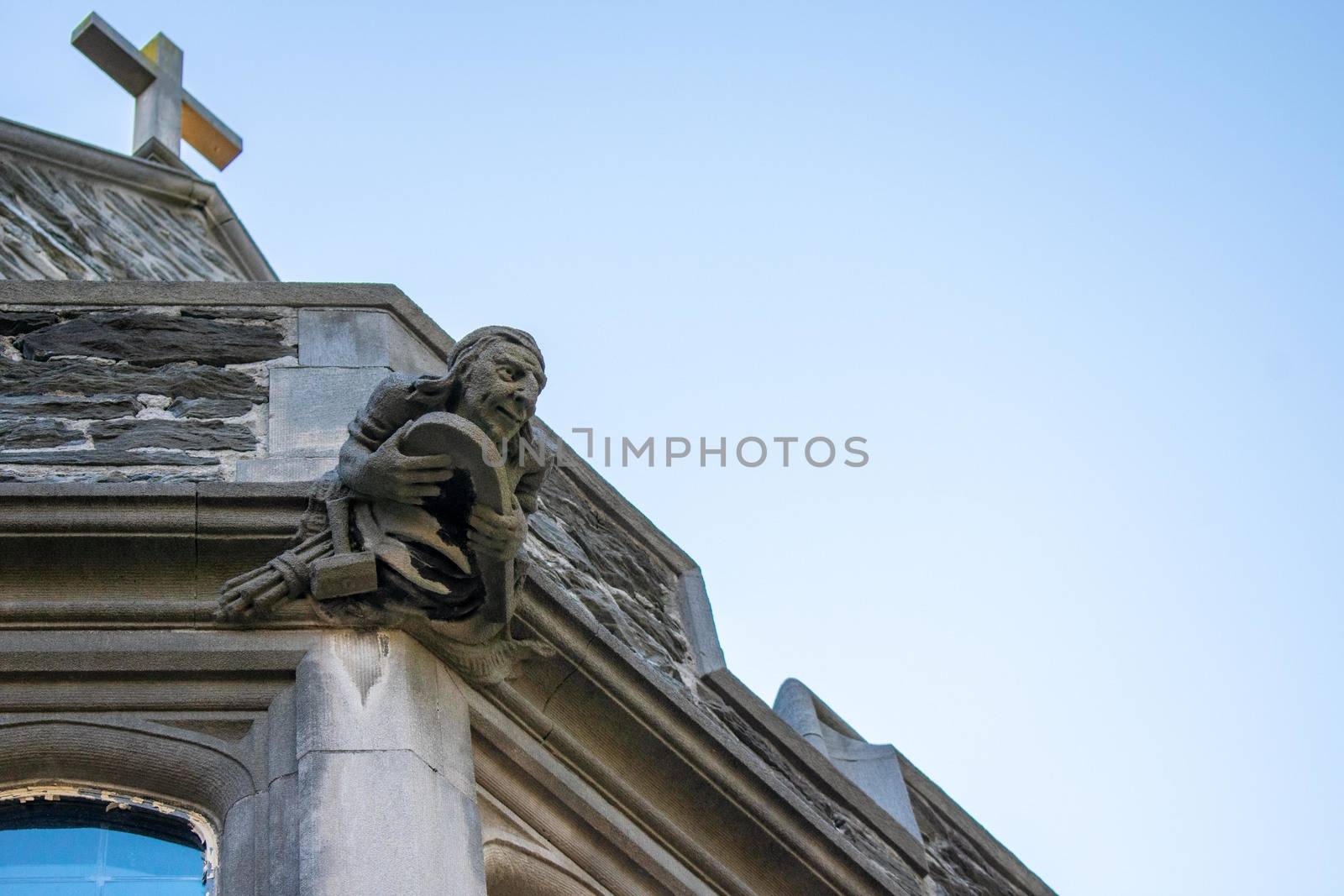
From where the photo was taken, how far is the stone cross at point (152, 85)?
12.7m

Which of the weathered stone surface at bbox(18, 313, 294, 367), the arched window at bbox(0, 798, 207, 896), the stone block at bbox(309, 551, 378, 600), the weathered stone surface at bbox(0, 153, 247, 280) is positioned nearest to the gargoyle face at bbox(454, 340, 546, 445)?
the stone block at bbox(309, 551, 378, 600)

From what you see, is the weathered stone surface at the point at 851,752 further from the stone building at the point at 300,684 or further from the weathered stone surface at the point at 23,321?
the weathered stone surface at the point at 23,321

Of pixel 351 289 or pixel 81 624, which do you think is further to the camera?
pixel 351 289

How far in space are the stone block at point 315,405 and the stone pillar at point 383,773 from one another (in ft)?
2.72

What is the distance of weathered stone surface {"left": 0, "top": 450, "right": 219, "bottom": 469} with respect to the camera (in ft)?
18.9

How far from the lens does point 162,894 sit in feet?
15.6

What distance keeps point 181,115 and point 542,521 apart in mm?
7295

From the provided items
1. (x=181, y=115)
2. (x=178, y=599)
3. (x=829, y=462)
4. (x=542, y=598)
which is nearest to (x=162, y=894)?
(x=178, y=599)

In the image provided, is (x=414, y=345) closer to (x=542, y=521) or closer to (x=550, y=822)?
(x=542, y=521)

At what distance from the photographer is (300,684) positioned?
5008mm

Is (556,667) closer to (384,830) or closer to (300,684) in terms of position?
(300,684)

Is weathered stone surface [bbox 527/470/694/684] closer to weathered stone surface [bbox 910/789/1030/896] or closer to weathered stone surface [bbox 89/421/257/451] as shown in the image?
weathered stone surface [bbox 89/421/257/451]

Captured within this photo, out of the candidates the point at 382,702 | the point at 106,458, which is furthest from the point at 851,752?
the point at 382,702

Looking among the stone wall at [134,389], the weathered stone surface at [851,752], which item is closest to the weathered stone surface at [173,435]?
the stone wall at [134,389]
